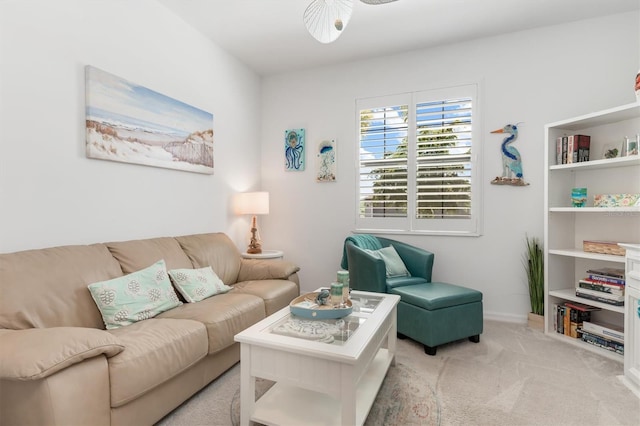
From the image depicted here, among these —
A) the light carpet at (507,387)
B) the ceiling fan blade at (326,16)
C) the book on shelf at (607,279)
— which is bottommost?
the light carpet at (507,387)

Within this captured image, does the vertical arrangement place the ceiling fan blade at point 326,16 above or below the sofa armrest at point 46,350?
above

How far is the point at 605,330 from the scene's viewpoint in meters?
2.51

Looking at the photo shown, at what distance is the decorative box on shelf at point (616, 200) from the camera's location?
2452 millimetres

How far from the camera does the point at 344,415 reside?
140 centimetres

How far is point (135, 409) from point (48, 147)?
1.61 meters

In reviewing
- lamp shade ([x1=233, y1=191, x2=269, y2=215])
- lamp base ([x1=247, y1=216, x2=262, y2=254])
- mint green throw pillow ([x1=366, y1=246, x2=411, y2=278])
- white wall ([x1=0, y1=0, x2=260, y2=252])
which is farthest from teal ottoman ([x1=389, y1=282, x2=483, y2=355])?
white wall ([x1=0, y1=0, x2=260, y2=252])

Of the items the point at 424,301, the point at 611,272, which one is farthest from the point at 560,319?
the point at 424,301

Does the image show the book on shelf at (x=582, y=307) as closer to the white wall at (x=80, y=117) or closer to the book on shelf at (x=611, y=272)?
the book on shelf at (x=611, y=272)

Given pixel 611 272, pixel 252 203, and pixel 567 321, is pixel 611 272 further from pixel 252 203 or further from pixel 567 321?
pixel 252 203

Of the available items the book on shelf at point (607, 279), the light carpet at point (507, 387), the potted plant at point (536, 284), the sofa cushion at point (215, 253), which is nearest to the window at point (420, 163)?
the potted plant at point (536, 284)

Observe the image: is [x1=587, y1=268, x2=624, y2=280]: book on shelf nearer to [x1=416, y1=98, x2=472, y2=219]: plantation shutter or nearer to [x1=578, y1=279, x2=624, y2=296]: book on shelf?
[x1=578, y1=279, x2=624, y2=296]: book on shelf

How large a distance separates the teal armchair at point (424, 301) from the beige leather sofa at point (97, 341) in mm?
778

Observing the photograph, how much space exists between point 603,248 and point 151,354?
320 centimetres

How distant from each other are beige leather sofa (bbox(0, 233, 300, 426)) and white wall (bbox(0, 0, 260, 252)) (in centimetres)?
22
